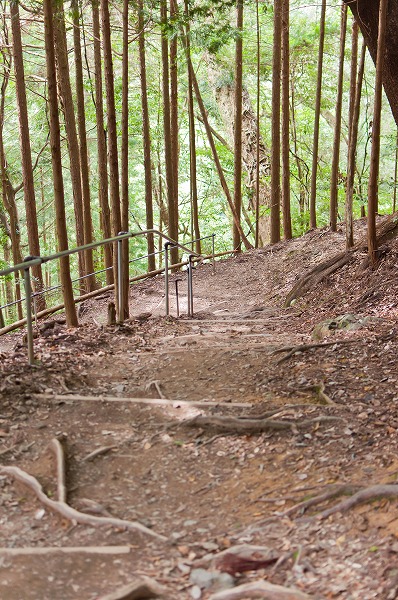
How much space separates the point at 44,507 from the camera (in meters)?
3.44

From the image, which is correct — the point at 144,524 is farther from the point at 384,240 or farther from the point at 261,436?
the point at 384,240

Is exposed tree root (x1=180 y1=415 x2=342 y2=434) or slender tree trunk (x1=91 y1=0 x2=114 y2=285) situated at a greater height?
slender tree trunk (x1=91 y1=0 x2=114 y2=285)

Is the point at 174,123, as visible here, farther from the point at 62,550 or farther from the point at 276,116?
the point at 62,550

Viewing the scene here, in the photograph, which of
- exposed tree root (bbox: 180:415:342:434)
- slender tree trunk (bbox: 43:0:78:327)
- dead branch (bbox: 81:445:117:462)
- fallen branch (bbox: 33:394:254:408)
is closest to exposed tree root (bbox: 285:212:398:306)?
slender tree trunk (bbox: 43:0:78:327)

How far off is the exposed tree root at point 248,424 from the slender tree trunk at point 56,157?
3.90 metres

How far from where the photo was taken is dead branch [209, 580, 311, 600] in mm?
2621

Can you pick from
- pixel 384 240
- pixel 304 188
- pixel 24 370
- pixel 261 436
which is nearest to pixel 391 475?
pixel 261 436

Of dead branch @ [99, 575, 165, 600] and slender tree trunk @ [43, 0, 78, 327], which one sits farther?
slender tree trunk @ [43, 0, 78, 327]

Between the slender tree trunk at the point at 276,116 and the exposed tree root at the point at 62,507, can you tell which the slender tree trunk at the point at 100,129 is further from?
the exposed tree root at the point at 62,507

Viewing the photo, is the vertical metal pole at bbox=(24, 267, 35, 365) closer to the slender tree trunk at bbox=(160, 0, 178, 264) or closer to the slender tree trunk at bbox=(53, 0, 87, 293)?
the slender tree trunk at bbox=(53, 0, 87, 293)

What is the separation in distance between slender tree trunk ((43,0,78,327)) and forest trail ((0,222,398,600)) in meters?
1.06

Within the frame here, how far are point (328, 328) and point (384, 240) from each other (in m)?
2.62

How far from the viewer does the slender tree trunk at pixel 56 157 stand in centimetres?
719

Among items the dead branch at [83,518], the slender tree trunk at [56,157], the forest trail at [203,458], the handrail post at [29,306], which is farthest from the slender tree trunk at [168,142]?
the dead branch at [83,518]
